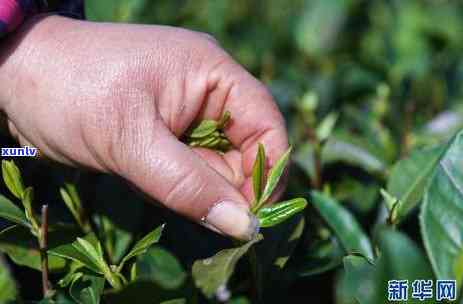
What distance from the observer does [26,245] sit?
1.11 meters

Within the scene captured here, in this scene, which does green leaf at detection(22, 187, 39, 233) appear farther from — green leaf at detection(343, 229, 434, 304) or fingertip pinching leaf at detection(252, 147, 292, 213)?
green leaf at detection(343, 229, 434, 304)

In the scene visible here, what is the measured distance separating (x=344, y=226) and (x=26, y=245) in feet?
1.60

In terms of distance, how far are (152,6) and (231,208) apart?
1.85 m

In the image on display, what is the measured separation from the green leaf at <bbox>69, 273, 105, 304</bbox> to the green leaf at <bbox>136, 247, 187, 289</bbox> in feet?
0.35

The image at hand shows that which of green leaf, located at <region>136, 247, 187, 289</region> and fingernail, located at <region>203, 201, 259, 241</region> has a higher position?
fingernail, located at <region>203, 201, 259, 241</region>

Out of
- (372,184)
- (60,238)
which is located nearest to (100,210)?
(60,238)

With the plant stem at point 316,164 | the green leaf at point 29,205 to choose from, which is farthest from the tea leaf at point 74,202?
the plant stem at point 316,164

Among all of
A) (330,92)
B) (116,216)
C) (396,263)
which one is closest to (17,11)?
(116,216)

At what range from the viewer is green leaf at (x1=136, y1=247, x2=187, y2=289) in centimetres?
114

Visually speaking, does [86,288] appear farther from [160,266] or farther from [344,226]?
[344,226]

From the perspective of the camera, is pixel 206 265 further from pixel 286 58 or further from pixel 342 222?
pixel 286 58

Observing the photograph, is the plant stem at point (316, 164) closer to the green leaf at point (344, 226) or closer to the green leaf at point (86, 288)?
the green leaf at point (344, 226)

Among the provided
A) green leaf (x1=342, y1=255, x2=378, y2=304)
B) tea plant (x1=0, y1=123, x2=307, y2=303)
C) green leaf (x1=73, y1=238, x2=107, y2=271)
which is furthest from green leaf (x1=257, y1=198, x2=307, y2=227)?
green leaf (x1=73, y1=238, x2=107, y2=271)

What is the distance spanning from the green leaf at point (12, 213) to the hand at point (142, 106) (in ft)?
0.42
